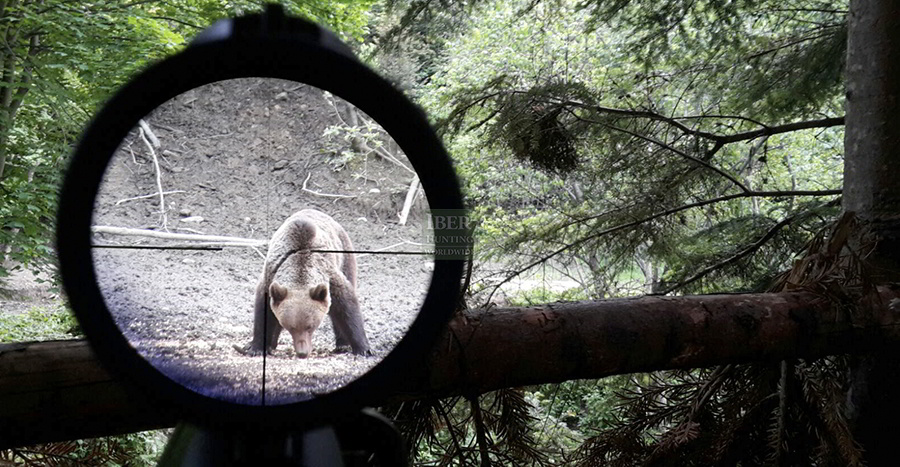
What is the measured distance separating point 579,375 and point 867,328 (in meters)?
0.65

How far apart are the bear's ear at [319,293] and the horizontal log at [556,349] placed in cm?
22

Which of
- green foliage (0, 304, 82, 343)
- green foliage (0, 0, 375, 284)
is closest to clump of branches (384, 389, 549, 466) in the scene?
green foliage (0, 0, 375, 284)

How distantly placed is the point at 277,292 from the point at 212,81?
0.16 meters

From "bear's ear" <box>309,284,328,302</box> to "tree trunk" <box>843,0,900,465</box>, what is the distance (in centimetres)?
139

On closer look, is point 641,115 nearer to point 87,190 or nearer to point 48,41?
point 87,190

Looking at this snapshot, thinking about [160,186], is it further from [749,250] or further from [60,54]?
[60,54]

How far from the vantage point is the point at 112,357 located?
369 millimetres

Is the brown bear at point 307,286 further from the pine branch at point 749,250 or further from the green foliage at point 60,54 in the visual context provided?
the green foliage at point 60,54

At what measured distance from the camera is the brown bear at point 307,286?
1.49 ft

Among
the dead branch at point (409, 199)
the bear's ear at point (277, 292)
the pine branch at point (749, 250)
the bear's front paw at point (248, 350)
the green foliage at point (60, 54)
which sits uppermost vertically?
the green foliage at point (60, 54)

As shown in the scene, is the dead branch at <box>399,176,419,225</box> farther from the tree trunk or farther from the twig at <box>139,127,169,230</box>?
the tree trunk

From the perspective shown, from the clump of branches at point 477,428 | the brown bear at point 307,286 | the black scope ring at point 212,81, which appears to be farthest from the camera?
the clump of branches at point 477,428

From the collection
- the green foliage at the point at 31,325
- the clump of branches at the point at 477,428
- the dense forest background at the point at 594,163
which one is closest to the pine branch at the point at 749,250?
the dense forest background at the point at 594,163

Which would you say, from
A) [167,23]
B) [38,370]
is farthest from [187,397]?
[167,23]
